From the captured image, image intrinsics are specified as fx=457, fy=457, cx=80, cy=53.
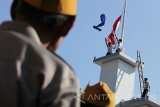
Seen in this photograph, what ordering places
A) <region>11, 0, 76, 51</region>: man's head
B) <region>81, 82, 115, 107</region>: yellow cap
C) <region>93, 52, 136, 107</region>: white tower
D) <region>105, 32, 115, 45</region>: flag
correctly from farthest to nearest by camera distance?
<region>105, 32, 115, 45</region>: flag → <region>93, 52, 136, 107</region>: white tower → <region>81, 82, 115, 107</region>: yellow cap → <region>11, 0, 76, 51</region>: man's head

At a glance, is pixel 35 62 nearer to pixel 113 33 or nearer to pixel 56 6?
pixel 56 6

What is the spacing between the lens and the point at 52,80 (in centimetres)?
130

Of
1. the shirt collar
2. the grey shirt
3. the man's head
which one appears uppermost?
the man's head

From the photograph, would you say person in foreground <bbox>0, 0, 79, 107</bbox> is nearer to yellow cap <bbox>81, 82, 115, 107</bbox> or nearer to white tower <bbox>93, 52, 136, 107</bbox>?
yellow cap <bbox>81, 82, 115, 107</bbox>

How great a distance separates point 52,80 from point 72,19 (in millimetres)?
281

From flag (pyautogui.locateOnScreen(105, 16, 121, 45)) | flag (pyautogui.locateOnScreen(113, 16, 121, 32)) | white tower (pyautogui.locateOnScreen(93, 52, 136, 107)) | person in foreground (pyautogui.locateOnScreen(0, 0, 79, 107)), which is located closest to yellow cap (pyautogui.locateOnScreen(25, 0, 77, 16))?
person in foreground (pyautogui.locateOnScreen(0, 0, 79, 107))

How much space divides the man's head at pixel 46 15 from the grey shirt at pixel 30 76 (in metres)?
0.08

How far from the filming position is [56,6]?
1446mm

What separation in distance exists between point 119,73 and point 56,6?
860 inches

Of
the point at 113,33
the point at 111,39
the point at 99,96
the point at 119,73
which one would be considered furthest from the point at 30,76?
the point at 113,33

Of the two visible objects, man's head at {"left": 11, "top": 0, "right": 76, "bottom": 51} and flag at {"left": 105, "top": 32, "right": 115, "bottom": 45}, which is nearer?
man's head at {"left": 11, "top": 0, "right": 76, "bottom": 51}

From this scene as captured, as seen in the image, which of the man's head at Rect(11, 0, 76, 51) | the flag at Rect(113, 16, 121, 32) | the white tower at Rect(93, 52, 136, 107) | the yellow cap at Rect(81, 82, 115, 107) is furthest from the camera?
the flag at Rect(113, 16, 121, 32)

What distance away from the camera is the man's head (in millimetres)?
1423

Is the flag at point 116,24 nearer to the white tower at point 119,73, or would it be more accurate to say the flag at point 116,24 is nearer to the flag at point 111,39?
the flag at point 111,39
